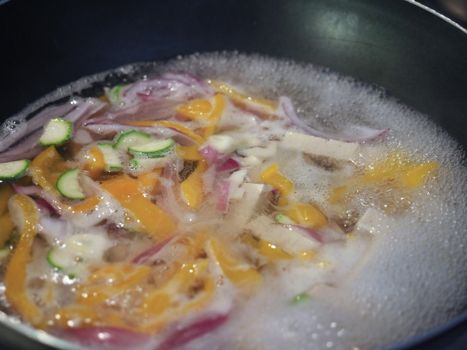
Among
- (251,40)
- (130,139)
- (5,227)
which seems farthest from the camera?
(251,40)

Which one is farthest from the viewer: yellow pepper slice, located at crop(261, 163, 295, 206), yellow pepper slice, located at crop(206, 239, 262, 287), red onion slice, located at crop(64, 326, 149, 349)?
yellow pepper slice, located at crop(261, 163, 295, 206)

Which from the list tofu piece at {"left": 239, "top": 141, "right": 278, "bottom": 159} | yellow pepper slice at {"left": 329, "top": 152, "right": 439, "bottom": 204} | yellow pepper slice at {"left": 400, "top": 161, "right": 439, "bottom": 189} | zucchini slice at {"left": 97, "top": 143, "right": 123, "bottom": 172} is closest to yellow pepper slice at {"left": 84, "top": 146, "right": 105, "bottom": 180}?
zucchini slice at {"left": 97, "top": 143, "right": 123, "bottom": 172}

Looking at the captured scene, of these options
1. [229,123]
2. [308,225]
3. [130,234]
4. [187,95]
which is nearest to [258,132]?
[229,123]

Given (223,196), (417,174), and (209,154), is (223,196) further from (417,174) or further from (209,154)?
(417,174)

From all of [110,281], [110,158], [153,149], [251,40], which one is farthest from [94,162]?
[251,40]

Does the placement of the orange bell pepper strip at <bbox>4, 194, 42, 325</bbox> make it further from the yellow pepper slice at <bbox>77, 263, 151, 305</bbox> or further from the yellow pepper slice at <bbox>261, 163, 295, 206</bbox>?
the yellow pepper slice at <bbox>261, 163, 295, 206</bbox>
